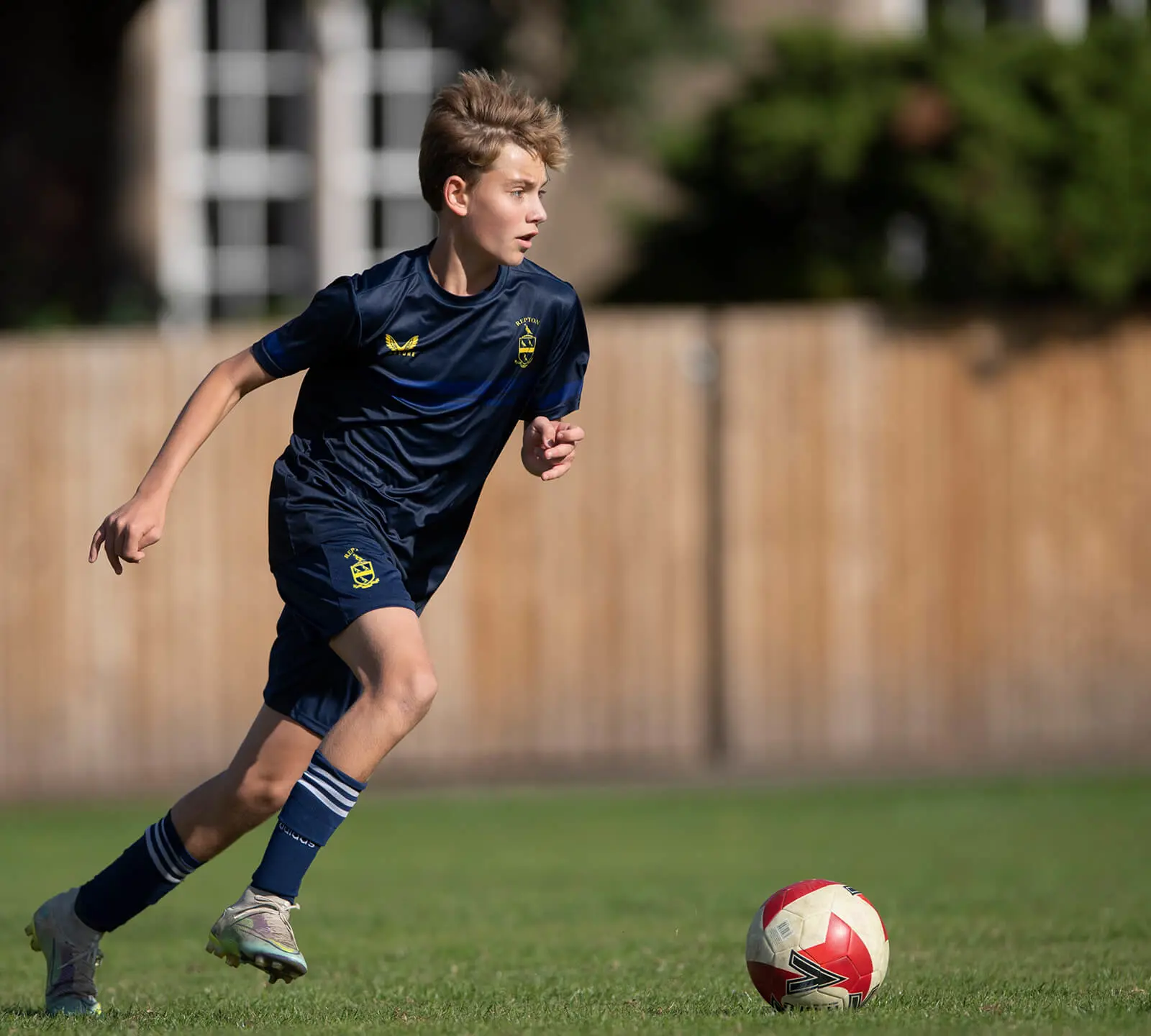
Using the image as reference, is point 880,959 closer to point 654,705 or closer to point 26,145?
point 654,705

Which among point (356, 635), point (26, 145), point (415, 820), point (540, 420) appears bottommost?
point (415, 820)

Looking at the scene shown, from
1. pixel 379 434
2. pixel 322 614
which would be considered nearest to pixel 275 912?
pixel 322 614

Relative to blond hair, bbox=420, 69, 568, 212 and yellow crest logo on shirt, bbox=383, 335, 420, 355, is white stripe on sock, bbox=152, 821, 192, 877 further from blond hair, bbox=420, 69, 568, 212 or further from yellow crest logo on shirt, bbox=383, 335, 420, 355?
blond hair, bbox=420, 69, 568, 212

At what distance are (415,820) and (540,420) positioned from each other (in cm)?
617

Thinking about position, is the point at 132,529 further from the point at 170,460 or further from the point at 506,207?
the point at 506,207

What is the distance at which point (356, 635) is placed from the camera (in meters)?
4.61

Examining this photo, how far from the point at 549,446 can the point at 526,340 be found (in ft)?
1.03

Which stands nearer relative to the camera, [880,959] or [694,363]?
[880,959]

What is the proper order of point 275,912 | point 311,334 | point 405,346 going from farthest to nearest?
point 405,346
point 311,334
point 275,912

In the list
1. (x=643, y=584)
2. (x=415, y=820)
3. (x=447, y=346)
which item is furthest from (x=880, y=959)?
(x=643, y=584)

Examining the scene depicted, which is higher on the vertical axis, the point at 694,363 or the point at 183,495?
the point at 694,363

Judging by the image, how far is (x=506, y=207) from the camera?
490 centimetres

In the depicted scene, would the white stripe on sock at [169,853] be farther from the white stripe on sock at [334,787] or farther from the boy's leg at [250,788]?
the white stripe on sock at [334,787]

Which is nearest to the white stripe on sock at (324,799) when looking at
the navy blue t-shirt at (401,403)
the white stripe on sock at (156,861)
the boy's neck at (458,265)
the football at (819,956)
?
the navy blue t-shirt at (401,403)
